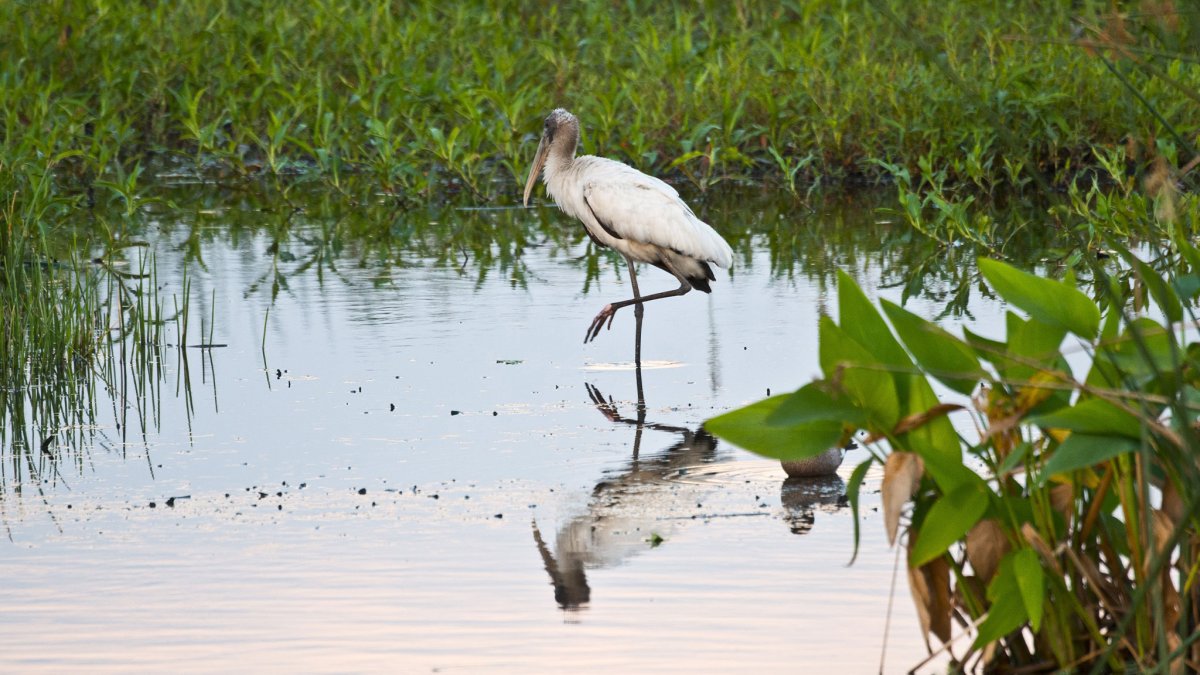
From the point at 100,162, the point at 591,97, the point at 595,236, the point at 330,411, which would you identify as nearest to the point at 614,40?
the point at 591,97

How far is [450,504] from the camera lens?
5789 millimetres

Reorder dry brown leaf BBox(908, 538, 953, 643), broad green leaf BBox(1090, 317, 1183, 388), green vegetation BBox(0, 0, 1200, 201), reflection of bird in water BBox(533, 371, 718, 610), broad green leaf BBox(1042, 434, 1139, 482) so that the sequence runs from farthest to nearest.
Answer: green vegetation BBox(0, 0, 1200, 201), reflection of bird in water BBox(533, 371, 718, 610), dry brown leaf BBox(908, 538, 953, 643), broad green leaf BBox(1090, 317, 1183, 388), broad green leaf BBox(1042, 434, 1139, 482)

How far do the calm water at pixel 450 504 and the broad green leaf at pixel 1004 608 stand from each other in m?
0.81

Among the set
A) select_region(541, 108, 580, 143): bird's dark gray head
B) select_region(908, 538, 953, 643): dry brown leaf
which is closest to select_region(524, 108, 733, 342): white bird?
select_region(541, 108, 580, 143): bird's dark gray head

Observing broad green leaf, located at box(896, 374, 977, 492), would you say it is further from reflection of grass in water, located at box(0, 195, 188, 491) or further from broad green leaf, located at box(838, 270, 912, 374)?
reflection of grass in water, located at box(0, 195, 188, 491)

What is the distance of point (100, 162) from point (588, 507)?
8348 mm

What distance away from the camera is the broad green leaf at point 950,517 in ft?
11.3

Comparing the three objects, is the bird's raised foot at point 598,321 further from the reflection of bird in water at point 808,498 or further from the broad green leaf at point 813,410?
the broad green leaf at point 813,410

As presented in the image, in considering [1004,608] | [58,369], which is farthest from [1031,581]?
[58,369]

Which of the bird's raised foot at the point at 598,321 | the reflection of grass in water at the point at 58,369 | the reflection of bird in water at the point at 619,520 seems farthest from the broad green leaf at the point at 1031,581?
the bird's raised foot at the point at 598,321

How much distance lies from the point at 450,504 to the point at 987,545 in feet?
8.38

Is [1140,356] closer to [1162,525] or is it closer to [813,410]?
[1162,525]

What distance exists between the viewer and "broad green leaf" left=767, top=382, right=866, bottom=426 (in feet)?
11.2

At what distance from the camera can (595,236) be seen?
31.1 feet
